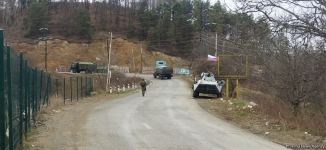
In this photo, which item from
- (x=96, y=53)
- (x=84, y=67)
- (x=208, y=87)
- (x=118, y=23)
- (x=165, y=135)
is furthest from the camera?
(x=118, y=23)

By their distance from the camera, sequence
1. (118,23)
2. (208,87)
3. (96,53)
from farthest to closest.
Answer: (118,23) → (96,53) → (208,87)

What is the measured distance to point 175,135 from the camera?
17.1 metres

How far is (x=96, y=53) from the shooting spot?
128875 millimetres

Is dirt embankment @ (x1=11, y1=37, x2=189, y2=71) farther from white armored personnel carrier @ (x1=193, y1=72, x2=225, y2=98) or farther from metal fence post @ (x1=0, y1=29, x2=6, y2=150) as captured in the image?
metal fence post @ (x1=0, y1=29, x2=6, y2=150)

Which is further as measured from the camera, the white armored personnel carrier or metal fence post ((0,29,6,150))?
the white armored personnel carrier

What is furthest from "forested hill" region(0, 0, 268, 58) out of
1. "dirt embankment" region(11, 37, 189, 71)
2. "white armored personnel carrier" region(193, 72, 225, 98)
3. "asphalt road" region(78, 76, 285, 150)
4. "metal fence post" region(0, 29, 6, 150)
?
"metal fence post" region(0, 29, 6, 150)

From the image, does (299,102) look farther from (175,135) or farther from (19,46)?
(19,46)

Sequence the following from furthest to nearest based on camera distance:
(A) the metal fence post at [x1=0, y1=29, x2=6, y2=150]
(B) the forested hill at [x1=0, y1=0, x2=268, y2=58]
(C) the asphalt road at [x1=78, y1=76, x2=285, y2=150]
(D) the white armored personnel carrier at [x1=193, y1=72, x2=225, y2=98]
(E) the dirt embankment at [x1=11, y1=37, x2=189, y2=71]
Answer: (B) the forested hill at [x1=0, y1=0, x2=268, y2=58] < (E) the dirt embankment at [x1=11, y1=37, x2=189, y2=71] < (D) the white armored personnel carrier at [x1=193, y1=72, x2=225, y2=98] < (C) the asphalt road at [x1=78, y1=76, x2=285, y2=150] < (A) the metal fence post at [x1=0, y1=29, x2=6, y2=150]

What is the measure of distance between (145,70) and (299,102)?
9334 cm

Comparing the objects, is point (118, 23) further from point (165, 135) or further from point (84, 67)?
point (165, 135)

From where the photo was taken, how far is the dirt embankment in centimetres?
12312

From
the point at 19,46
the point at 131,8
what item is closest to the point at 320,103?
the point at 19,46

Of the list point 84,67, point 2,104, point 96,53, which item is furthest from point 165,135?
point 96,53

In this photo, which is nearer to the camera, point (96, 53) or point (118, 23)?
point (96, 53)
